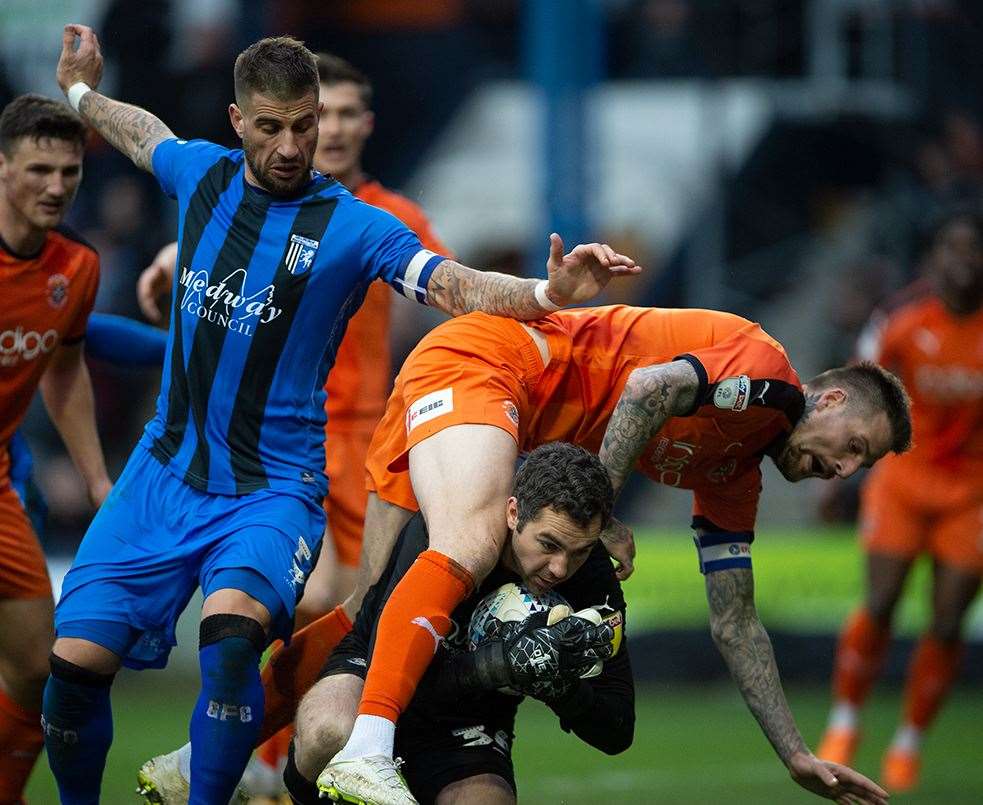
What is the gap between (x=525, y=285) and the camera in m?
5.77

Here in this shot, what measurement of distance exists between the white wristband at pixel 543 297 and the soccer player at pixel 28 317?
2.11 metres

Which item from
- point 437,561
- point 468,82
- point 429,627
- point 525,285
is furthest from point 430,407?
Result: point 468,82

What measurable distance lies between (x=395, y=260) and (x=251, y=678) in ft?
4.86

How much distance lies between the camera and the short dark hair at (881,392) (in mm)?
6254

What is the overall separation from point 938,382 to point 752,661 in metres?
4.69

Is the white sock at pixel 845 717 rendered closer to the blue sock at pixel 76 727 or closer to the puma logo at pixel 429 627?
the puma logo at pixel 429 627

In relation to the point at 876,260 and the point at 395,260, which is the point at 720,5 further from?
the point at 395,260

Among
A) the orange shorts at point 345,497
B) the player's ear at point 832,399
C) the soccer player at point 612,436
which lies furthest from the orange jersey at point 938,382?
the player's ear at point 832,399

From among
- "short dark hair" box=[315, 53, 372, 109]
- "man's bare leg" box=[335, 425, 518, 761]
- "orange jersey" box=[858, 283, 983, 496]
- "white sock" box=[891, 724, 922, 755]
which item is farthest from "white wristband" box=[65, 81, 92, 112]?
"white sock" box=[891, 724, 922, 755]

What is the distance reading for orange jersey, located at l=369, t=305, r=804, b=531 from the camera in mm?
6066

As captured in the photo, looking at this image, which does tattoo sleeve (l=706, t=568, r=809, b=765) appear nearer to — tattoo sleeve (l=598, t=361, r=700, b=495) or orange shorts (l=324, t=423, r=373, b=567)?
tattoo sleeve (l=598, t=361, r=700, b=495)

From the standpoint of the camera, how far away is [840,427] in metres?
6.18

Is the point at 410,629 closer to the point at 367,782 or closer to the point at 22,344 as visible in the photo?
the point at 367,782

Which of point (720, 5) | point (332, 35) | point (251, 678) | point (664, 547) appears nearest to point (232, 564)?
point (251, 678)
